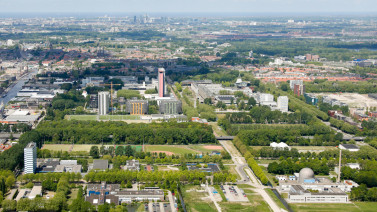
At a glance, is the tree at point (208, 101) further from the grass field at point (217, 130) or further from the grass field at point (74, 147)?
the grass field at point (74, 147)

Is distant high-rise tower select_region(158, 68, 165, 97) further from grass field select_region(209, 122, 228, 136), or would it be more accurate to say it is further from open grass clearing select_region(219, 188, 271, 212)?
open grass clearing select_region(219, 188, 271, 212)

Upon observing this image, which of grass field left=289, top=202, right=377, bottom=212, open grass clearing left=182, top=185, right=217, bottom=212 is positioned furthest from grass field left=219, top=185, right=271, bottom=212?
grass field left=289, top=202, right=377, bottom=212

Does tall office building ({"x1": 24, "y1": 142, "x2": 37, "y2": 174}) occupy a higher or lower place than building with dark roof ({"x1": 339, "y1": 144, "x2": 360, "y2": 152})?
higher

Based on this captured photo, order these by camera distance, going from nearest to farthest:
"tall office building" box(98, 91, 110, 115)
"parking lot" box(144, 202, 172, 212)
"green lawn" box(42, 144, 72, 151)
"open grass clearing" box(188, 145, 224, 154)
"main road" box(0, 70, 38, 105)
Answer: "parking lot" box(144, 202, 172, 212) < "green lawn" box(42, 144, 72, 151) < "open grass clearing" box(188, 145, 224, 154) < "tall office building" box(98, 91, 110, 115) < "main road" box(0, 70, 38, 105)

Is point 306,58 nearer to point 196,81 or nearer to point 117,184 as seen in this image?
point 196,81

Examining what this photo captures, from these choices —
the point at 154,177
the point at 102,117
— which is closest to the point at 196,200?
the point at 154,177

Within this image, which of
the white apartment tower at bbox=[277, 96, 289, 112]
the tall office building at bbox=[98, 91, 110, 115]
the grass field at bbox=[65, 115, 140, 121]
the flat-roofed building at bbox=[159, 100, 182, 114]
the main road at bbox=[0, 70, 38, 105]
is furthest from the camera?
the main road at bbox=[0, 70, 38, 105]

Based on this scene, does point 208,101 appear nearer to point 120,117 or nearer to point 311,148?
point 120,117
